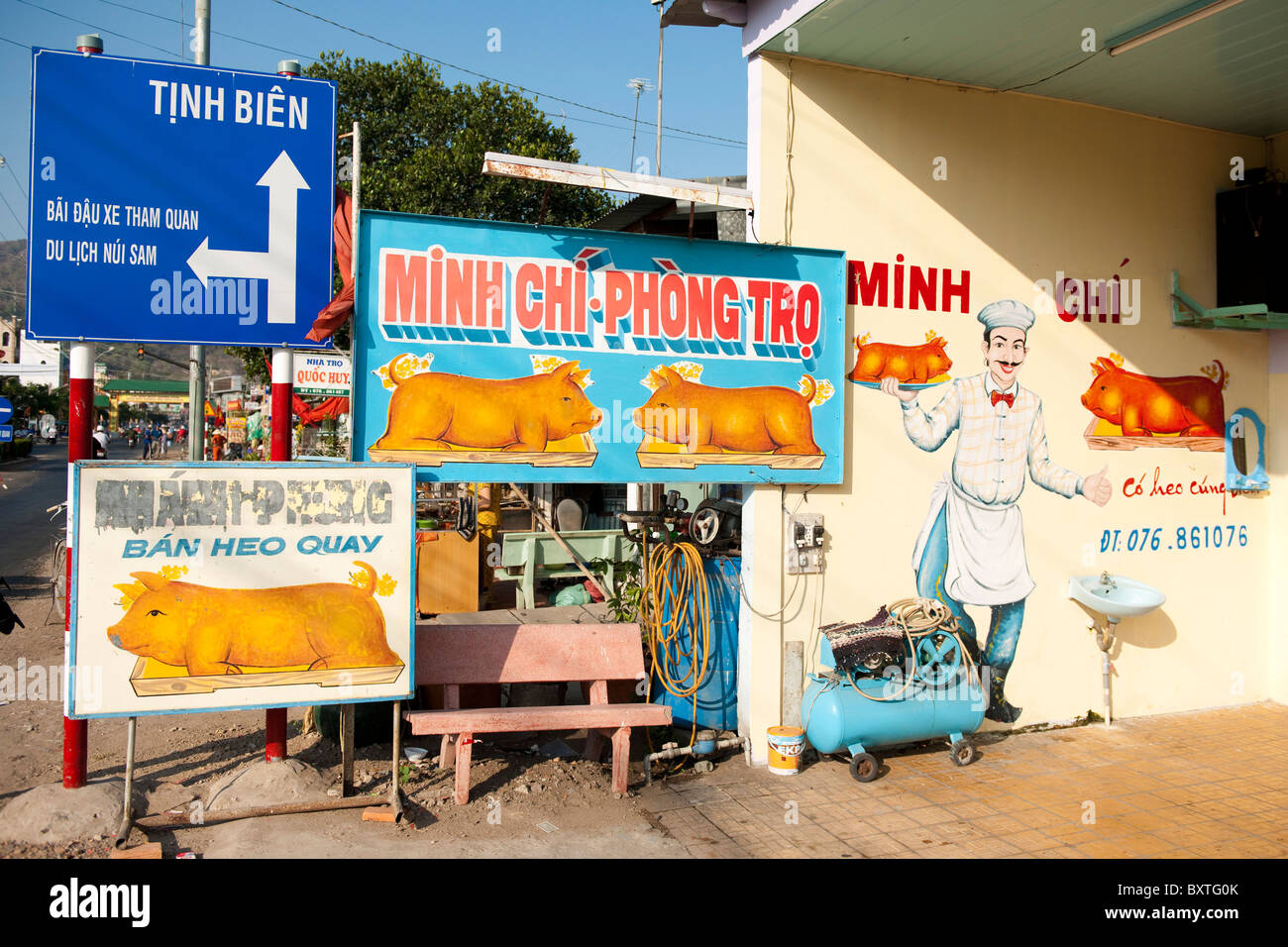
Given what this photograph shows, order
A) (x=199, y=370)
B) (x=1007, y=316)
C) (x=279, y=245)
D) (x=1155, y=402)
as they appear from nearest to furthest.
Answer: (x=279, y=245) < (x=199, y=370) < (x=1007, y=316) < (x=1155, y=402)

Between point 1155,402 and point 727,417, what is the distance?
4.38 meters

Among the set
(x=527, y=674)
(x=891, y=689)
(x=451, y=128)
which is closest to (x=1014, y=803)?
(x=891, y=689)

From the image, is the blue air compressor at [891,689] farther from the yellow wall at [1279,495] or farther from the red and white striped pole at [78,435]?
the red and white striped pole at [78,435]

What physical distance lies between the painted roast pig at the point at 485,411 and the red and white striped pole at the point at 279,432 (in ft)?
2.19

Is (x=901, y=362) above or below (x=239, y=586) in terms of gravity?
above

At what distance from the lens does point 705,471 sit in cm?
653

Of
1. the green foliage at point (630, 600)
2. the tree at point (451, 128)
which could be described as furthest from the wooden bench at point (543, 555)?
the tree at point (451, 128)

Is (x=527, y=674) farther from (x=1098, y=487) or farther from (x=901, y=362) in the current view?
(x=1098, y=487)

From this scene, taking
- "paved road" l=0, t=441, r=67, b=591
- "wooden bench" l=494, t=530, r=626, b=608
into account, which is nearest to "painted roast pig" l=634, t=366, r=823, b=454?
"wooden bench" l=494, t=530, r=626, b=608

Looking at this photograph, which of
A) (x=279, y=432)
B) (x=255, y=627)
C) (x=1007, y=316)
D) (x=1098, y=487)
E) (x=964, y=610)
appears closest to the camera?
(x=255, y=627)

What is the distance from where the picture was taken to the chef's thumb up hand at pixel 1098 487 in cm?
789

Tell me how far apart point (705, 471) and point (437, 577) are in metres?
5.07

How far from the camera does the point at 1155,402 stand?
8242mm

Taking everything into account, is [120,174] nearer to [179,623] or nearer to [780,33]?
[179,623]
